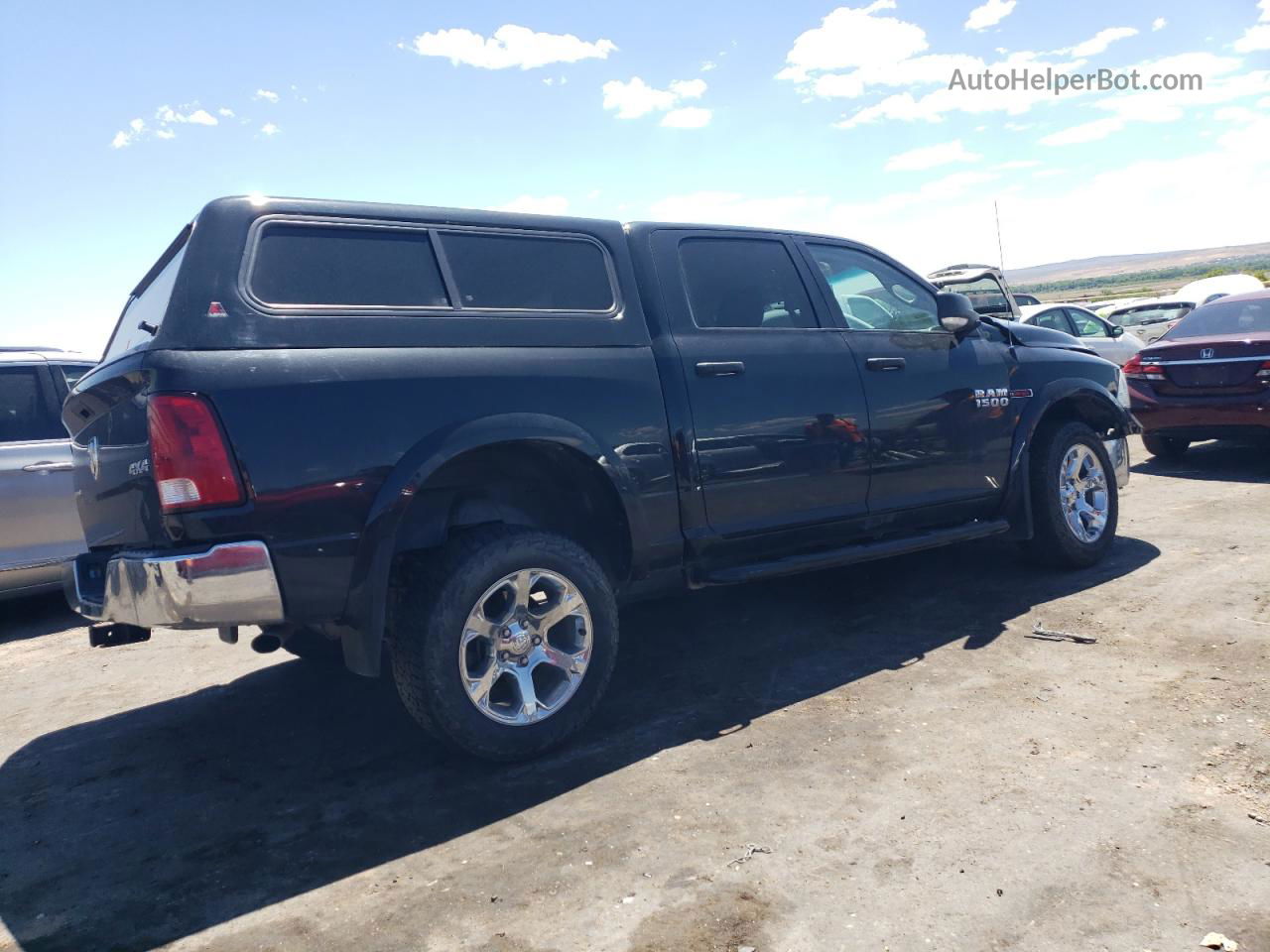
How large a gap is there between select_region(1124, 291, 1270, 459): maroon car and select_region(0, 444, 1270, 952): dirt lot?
156 inches

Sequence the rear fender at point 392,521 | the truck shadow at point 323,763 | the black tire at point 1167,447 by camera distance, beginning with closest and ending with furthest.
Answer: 1. the truck shadow at point 323,763
2. the rear fender at point 392,521
3. the black tire at point 1167,447

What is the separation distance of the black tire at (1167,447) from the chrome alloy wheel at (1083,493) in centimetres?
446

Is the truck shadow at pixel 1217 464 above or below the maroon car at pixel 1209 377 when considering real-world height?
below

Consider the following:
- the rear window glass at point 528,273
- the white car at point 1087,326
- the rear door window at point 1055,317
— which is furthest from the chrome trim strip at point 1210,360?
the rear window glass at point 528,273

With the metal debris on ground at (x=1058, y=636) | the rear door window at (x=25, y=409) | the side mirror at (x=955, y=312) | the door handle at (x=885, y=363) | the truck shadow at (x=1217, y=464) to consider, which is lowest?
the truck shadow at (x=1217, y=464)

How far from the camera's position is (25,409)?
617 cm

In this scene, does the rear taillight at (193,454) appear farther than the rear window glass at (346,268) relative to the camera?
No

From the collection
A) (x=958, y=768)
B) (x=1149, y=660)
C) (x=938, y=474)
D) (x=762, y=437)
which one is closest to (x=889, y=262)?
(x=938, y=474)

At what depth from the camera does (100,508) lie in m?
3.70

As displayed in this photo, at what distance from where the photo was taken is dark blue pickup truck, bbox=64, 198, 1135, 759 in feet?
10.2

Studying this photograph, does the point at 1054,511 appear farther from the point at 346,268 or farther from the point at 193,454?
the point at 193,454

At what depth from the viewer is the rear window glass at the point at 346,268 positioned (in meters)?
3.34

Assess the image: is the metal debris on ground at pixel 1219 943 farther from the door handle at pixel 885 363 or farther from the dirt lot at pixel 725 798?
the door handle at pixel 885 363

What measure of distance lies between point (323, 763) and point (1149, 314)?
20926 mm
